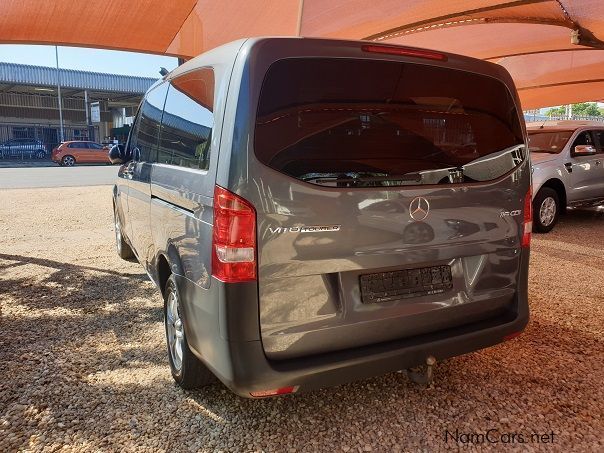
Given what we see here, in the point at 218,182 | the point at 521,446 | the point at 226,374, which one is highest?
the point at 218,182

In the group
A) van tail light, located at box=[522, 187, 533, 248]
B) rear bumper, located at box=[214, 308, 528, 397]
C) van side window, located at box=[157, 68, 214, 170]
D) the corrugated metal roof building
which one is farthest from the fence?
van tail light, located at box=[522, 187, 533, 248]

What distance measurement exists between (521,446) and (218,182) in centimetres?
198

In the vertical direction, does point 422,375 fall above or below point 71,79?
below

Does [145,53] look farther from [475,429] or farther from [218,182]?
[475,429]

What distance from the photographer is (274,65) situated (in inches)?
85.8

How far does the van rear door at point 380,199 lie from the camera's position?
7.20ft

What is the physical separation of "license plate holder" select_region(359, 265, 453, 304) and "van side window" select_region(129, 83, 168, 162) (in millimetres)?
1901

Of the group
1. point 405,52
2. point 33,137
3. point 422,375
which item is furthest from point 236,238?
point 33,137

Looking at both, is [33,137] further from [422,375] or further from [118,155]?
[422,375]

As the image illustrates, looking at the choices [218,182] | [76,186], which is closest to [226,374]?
[218,182]

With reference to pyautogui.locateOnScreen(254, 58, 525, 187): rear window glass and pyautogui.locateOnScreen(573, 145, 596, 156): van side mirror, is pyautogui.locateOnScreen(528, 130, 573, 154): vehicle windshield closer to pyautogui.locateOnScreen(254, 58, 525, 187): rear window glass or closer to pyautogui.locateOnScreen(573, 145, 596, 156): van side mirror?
pyautogui.locateOnScreen(573, 145, 596, 156): van side mirror

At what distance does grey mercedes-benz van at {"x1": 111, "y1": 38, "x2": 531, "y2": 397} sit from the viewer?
2168 mm

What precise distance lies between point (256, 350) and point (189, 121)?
135cm

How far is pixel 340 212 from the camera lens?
7.39 ft
